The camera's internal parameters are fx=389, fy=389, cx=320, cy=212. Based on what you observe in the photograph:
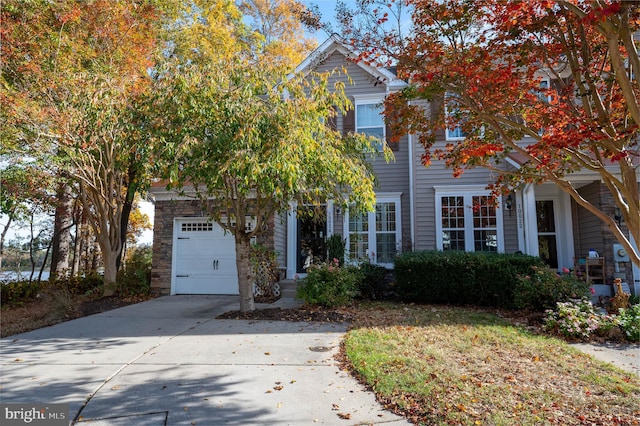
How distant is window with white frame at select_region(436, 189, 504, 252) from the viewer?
10.5 m

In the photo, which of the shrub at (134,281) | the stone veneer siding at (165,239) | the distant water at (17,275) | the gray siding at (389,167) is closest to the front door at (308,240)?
the gray siding at (389,167)

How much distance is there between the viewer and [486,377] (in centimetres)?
433

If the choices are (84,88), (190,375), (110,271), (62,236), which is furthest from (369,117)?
(62,236)

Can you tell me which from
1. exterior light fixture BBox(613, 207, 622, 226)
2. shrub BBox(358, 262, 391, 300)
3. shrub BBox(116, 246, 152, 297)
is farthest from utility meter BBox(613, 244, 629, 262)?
shrub BBox(116, 246, 152, 297)

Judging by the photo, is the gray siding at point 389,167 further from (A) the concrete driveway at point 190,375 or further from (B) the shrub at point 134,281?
(B) the shrub at point 134,281

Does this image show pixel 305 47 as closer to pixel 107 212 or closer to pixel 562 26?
pixel 107 212

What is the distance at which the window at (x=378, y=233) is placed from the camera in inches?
436

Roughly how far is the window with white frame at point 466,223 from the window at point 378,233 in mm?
1192

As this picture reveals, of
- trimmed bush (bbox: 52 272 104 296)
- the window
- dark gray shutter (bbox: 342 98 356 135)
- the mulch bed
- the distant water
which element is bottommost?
the mulch bed

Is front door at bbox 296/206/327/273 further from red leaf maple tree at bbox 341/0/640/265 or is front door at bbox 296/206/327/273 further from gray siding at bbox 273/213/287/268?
red leaf maple tree at bbox 341/0/640/265

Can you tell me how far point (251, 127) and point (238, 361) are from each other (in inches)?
135

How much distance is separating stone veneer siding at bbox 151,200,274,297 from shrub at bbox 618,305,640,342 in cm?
984

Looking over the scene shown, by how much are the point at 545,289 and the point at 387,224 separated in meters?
4.57

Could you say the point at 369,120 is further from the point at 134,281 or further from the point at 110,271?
the point at 110,271
